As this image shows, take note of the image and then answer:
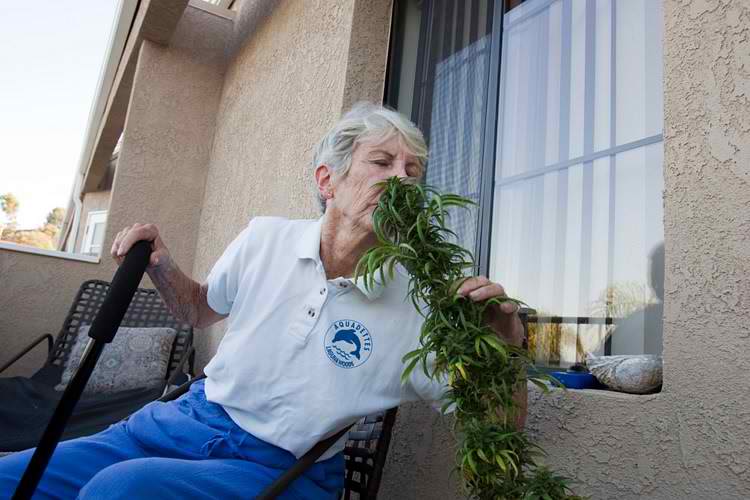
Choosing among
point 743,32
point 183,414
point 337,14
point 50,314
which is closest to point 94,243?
point 50,314

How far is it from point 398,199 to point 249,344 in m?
0.66

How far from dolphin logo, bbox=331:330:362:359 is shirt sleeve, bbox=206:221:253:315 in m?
0.40

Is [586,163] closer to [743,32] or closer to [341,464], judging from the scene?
[743,32]

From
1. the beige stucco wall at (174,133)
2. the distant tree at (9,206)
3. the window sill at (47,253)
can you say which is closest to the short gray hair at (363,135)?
the beige stucco wall at (174,133)

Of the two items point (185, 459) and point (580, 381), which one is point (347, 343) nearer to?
point (185, 459)

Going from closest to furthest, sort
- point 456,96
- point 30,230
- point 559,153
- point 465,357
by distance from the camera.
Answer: point 465,357 < point 559,153 < point 456,96 < point 30,230

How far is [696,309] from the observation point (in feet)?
3.62

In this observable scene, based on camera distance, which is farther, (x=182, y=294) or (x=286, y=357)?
(x=182, y=294)

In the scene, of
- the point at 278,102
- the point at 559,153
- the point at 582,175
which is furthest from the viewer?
the point at 278,102

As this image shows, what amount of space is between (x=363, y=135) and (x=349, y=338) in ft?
1.94

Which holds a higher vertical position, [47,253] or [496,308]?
[47,253]

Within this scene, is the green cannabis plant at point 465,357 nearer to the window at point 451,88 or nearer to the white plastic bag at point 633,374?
the white plastic bag at point 633,374

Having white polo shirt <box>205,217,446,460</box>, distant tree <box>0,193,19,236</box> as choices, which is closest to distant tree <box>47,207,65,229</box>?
distant tree <box>0,193,19,236</box>

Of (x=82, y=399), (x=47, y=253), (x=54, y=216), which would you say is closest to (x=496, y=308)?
(x=82, y=399)
